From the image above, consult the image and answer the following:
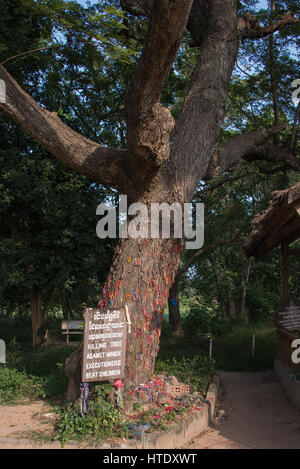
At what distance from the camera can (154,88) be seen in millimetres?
5395

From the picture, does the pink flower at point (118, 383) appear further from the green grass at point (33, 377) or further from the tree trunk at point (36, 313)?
the tree trunk at point (36, 313)

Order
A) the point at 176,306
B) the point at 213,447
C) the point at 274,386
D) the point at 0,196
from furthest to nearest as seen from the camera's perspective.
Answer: the point at 176,306 < the point at 0,196 < the point at 274,386 < the point at 213,447

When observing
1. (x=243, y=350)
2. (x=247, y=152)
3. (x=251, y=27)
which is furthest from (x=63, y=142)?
(x=243, y=350)

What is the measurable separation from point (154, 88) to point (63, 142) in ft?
6.61

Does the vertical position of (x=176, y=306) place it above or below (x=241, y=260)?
below

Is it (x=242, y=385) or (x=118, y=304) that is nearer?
(x=118, y=304)

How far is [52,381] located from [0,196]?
5.09 m

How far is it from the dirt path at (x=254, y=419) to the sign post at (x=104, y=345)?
4.49ft

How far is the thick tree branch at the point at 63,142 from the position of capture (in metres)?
6.65

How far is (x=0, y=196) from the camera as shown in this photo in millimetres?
10680

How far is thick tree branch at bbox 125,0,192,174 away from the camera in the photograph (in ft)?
15.4

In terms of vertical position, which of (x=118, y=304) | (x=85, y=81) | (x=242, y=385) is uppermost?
(x=85, y=81)
